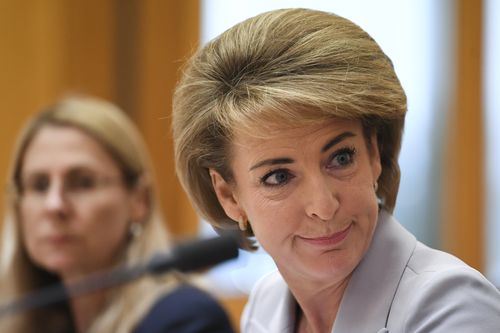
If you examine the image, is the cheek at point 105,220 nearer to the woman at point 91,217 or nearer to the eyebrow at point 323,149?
the woman at point 91,217

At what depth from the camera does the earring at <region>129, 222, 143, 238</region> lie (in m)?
2.19

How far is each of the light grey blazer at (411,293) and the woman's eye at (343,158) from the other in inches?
4.3

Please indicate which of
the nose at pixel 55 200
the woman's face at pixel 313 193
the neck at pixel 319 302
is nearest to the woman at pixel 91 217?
the nose at pixel 55 200

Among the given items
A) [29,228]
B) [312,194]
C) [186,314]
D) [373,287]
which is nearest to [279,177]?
[312,194]

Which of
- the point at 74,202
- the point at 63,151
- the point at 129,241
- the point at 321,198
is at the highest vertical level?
the point at 321,198

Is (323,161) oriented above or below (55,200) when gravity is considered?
above

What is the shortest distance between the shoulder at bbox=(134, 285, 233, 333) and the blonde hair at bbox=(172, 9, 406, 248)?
3.50 feet

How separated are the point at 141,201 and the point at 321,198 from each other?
140 cm

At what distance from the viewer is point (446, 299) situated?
87 centimetres

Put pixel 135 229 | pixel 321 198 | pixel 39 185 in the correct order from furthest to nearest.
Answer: pixel 135 229 → pixel 39 185 → pixel 321 198

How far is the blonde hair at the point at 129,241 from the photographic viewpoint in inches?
81.7

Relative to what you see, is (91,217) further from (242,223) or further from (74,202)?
(242,223)

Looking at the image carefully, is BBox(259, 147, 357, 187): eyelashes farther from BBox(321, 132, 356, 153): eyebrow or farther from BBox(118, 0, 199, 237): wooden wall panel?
BBox(118, 0, 199, 237): wooden wall panel

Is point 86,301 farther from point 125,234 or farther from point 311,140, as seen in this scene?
point 311,140
